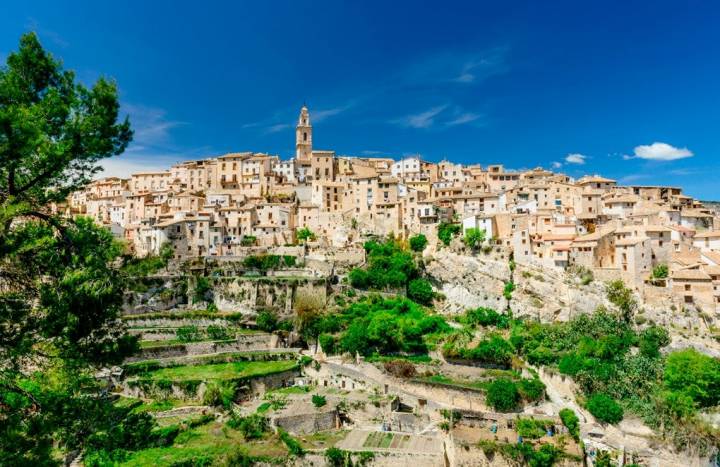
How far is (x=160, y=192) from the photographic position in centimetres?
5584

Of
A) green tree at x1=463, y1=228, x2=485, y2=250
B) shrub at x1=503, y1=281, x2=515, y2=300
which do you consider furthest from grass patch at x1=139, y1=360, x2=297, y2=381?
green tree at x1=463, y1=228, x2=485, y2=250

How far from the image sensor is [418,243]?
42.0 metres

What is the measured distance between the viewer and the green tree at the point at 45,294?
610 cm

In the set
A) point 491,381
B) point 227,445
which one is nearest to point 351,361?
point 491,381

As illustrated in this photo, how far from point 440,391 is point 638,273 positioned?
53.9 ft

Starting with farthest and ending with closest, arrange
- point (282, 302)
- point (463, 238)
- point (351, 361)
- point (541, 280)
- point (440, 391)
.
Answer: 1. point (463, 238)
2. point (282, 302)
3. point (541, 280)
4. point (351, 361)
5. point (440, 391)

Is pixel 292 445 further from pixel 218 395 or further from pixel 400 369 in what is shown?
pixel 400 369

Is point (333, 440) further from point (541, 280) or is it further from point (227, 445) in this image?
point (541, 280)

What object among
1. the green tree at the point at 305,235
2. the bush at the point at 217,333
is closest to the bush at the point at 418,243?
the green tree at the point at 305,235

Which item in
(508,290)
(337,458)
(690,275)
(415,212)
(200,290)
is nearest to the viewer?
(337,458)

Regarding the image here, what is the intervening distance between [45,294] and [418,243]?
36775 mm

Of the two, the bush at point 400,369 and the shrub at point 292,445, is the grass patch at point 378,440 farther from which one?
the bush at point 400,369

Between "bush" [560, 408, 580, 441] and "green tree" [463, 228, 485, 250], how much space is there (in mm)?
17291

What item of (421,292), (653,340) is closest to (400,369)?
(421,292)
